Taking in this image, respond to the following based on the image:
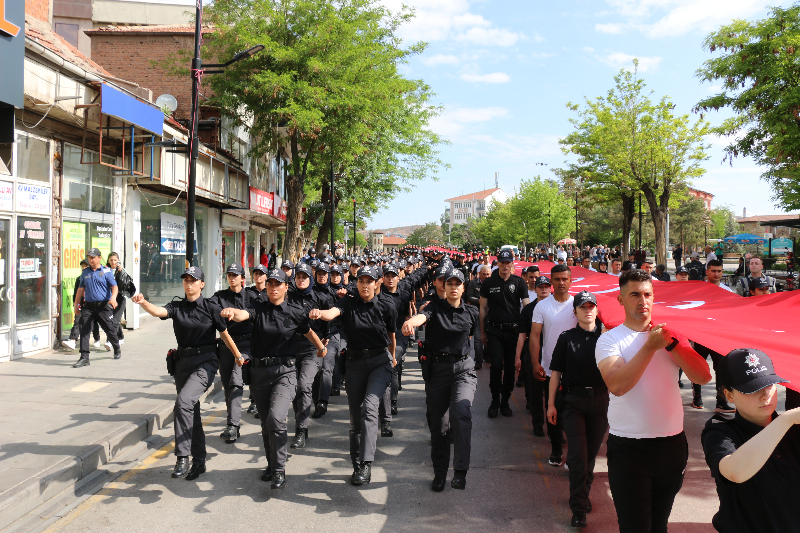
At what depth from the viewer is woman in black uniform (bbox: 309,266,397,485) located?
216 inches

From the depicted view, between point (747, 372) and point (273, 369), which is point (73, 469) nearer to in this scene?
point (273, 369)

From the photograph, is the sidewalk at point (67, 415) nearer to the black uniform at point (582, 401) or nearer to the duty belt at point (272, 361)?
the duty belt at point (272, 361)

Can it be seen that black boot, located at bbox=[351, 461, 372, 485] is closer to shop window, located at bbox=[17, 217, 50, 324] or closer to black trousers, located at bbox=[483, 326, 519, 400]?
black trousers, located at bbox=[483, 326, 519, 400]

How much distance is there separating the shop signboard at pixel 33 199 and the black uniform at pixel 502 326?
8.78 m

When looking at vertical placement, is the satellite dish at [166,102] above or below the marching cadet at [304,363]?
above

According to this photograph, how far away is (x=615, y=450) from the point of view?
11.4 ft

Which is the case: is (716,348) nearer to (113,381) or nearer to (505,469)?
(505,469)

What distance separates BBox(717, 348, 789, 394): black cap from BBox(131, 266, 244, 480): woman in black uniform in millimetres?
4775

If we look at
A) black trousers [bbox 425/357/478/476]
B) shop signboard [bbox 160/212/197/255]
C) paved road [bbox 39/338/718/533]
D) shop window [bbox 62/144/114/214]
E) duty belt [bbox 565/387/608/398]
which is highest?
shop window [bbox 62/144/114/214]

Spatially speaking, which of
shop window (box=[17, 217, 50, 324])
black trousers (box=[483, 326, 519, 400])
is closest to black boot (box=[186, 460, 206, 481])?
black trousers (box=[483, 326, 519, 400])

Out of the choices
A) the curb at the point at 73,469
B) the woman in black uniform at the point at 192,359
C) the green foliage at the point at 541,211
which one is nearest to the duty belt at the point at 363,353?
the woman in black uniform at the point at 192,359

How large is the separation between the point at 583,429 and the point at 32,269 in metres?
11.0

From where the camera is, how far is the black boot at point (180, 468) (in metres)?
5.62

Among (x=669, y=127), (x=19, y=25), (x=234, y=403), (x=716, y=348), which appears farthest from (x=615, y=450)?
(x=669, y=127)
